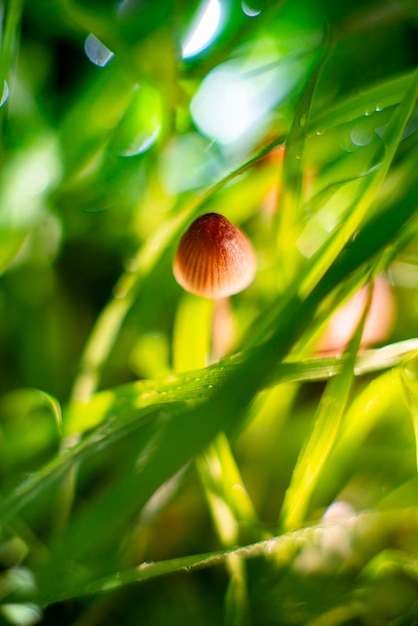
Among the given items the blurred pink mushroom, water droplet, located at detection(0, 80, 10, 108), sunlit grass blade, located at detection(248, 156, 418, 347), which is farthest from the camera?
the blurred pink mushroom

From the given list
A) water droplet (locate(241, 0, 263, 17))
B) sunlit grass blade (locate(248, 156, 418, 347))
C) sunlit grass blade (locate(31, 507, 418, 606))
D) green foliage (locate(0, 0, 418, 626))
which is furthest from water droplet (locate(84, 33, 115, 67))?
sunlit grass blade (locate(31, 507, 418, 606))

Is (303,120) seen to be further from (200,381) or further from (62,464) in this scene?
(62,464)

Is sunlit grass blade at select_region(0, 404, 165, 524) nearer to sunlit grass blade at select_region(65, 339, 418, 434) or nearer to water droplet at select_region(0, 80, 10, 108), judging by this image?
sunlit grass blade at select_region(65, 339, 418, 434)

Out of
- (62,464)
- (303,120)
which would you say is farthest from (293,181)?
(62,464)

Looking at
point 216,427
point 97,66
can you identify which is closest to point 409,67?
point 97,66

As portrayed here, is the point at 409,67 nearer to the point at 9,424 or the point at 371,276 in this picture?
the point at 371,276

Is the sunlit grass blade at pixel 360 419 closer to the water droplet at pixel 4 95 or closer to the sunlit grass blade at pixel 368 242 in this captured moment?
the sunlit grass blade at pixel 368 242

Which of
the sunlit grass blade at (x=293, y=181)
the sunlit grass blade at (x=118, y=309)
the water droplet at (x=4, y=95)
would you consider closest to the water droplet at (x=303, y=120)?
the sunlit grass blade at (x=293, y=181)
